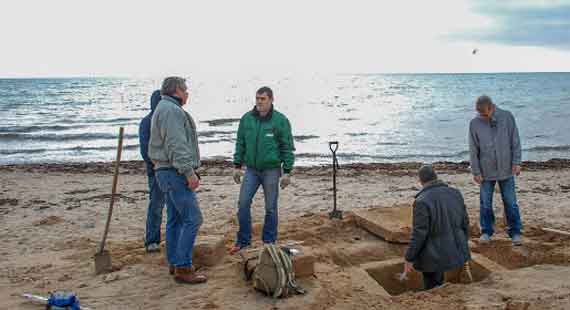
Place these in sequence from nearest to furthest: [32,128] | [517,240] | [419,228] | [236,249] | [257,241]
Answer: [419,228] < [236,249] < [517,240] < [257,241] < [32,128]

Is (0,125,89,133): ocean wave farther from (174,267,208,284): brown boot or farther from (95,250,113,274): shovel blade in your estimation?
(174,267,208,284): brown boot

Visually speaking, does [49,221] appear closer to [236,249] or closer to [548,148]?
[236,249]

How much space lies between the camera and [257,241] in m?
6.00

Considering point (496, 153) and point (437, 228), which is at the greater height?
point (496, 153)

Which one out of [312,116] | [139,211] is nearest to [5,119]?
[312,116]

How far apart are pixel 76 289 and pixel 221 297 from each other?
1444 mm

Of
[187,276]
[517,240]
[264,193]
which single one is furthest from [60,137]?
[517,240]

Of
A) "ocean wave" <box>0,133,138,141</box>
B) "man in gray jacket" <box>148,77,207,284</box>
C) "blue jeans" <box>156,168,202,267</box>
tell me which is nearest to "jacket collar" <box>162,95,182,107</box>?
"man in gray jacket" <box>148,77,207,284</box>

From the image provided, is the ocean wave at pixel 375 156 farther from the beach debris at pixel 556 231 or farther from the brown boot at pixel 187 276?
the brown boot at pixel 187 276

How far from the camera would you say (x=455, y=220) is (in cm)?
423

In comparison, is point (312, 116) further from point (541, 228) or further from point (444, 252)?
point (444, 252)

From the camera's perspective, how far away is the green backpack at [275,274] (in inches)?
160

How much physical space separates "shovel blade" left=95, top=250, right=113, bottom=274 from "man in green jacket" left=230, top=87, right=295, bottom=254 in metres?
1.28

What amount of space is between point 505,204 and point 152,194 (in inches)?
158
